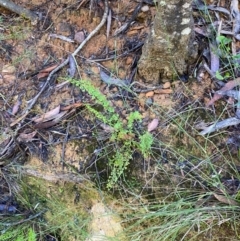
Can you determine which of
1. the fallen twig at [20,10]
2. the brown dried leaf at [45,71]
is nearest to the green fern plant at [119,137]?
the brown dried leaf at [45,71]

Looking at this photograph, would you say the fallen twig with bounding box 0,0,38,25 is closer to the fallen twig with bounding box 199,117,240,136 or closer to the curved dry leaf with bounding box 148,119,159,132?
the curved dry leaf with bounding box 148,119,159,132

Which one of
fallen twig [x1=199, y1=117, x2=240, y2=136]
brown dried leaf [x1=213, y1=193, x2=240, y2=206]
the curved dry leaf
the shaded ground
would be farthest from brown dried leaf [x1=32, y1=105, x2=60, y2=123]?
brown dried leaf [x1=213, y1=193, x2=240, y2=206]

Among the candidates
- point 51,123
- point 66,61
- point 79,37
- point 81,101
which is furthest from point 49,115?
point 79,37

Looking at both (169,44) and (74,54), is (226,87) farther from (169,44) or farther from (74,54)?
(74,54)

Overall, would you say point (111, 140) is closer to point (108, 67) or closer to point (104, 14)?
point (108, 67)

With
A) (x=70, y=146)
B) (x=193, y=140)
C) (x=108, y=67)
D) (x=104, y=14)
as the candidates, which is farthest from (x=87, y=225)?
(x=104, y=14)

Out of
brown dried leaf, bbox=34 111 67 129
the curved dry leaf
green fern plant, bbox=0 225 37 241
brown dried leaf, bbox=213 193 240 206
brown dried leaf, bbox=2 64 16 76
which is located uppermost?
brown dried leaf, bbox=2 64 16 76
